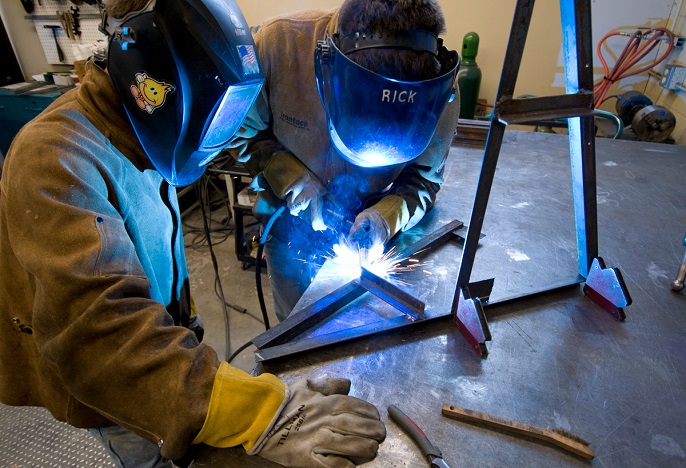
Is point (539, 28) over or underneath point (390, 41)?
underneath

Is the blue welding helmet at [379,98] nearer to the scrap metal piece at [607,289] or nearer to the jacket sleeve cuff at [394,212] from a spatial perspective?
the jacket sleeve cuff at [394,212]

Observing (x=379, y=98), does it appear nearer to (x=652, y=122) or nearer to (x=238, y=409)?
(x=238, y=409)

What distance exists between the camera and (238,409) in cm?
84

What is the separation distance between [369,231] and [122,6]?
1.02 metres

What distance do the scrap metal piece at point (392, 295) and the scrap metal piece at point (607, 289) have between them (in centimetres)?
63

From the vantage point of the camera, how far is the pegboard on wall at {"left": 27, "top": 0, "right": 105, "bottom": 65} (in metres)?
3.94

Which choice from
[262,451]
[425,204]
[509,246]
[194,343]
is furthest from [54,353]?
[509,246]

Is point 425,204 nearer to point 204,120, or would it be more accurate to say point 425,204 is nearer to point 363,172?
point 363,172

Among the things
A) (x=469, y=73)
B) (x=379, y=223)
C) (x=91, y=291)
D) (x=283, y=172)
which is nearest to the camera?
(x=91, y=291)

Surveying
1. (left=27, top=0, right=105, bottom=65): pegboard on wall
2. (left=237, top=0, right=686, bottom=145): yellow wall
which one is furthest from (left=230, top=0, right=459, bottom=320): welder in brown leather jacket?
(left=27, top=0, right=105, bottom=65): pegboard on wall

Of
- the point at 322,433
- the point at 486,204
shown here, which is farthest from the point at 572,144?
the point at 322,433

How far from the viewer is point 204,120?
2.99 feet

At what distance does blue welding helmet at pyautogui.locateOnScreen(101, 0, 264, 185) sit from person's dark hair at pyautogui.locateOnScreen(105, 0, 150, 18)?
14mm

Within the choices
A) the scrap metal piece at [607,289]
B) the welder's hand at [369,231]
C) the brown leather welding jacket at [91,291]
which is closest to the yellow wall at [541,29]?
the scrap metal piece at [607,289]
